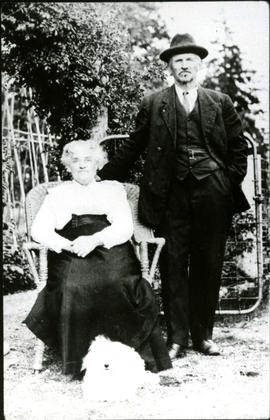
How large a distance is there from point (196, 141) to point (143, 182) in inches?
18.4

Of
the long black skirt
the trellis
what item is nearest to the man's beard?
the long black skirt

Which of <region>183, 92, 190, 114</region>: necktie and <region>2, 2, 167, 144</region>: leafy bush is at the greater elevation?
<region>2, 2, 167, 144</region>: leafy bush

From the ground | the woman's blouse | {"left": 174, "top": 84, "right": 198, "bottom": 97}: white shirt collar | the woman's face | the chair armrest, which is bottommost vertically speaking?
the ground

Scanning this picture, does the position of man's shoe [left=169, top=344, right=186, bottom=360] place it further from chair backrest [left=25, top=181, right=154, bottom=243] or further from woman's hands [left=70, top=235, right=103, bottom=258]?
woman's hands [left=70, top=235, right=103, bottom=258]

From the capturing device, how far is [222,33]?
14.6ft

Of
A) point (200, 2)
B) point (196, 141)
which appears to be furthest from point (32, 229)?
point (200, 2)

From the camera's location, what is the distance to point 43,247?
3463 millimetres

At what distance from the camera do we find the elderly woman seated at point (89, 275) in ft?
10.7

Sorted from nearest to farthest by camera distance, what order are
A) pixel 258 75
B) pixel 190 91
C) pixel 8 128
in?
1. pixel 190 91
2. pixel 258 75
3. pixel 8 128

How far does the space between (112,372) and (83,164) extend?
134 centimetres

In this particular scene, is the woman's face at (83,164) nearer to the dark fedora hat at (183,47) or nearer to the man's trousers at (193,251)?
the man's trousers at (193,251)

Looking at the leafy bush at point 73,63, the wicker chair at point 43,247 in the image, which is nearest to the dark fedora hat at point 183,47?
the leafy bush at point 73,63

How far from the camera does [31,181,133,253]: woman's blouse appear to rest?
348 cm

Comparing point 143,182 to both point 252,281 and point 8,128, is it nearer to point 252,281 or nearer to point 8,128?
point 252,281
